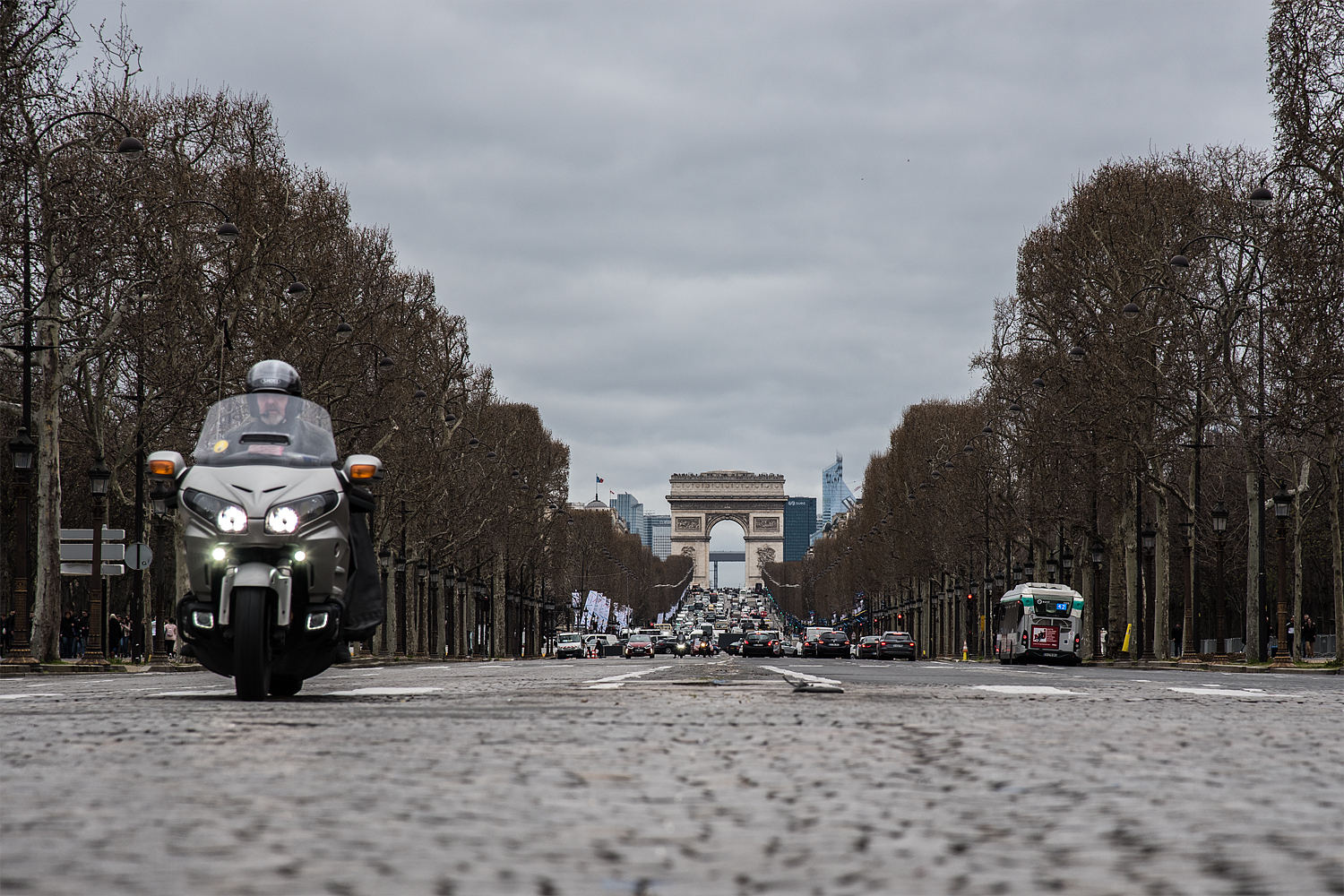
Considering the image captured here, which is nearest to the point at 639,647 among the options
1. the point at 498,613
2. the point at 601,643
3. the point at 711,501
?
the point at 498,613

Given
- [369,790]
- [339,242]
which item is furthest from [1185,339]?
[369,790]

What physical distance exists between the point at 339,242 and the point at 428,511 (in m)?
10.2

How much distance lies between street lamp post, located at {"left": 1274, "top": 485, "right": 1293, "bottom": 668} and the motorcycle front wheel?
29311 mm

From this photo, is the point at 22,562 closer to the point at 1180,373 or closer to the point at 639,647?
the point at 1180,373

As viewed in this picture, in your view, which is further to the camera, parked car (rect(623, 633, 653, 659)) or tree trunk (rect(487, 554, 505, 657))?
parked car (rect(623, 633, 653, 659))

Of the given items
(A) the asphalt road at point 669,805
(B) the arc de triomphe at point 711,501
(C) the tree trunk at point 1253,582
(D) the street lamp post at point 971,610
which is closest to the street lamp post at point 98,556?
(A) the asphalt road at point 669,805

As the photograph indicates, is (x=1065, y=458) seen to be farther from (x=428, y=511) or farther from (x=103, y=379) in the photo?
(x=103, y=379)

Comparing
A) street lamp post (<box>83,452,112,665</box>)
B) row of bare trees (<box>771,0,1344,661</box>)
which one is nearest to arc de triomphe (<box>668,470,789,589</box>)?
row of bare trees (<box>771,0,1344,661</box>)

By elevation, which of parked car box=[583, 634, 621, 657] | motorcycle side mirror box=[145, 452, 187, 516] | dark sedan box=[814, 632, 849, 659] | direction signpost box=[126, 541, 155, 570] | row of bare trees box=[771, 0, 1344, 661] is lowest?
parked car box=[583, 634, 621, 657]

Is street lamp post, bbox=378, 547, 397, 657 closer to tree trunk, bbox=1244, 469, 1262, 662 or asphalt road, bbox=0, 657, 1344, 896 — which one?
tree trunk, bbox=1244, 469, 1262, 662

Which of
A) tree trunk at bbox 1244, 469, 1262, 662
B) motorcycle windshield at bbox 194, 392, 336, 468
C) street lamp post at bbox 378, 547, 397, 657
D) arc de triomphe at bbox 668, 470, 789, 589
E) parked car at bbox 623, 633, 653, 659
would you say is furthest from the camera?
arc de triomphe at bbox 668, 470, 789, 589

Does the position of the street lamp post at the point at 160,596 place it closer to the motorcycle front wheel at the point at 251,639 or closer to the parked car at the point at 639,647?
the motorcycle front wheel at the point at 251,639

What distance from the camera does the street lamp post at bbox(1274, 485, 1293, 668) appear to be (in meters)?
35.7

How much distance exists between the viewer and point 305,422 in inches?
402
